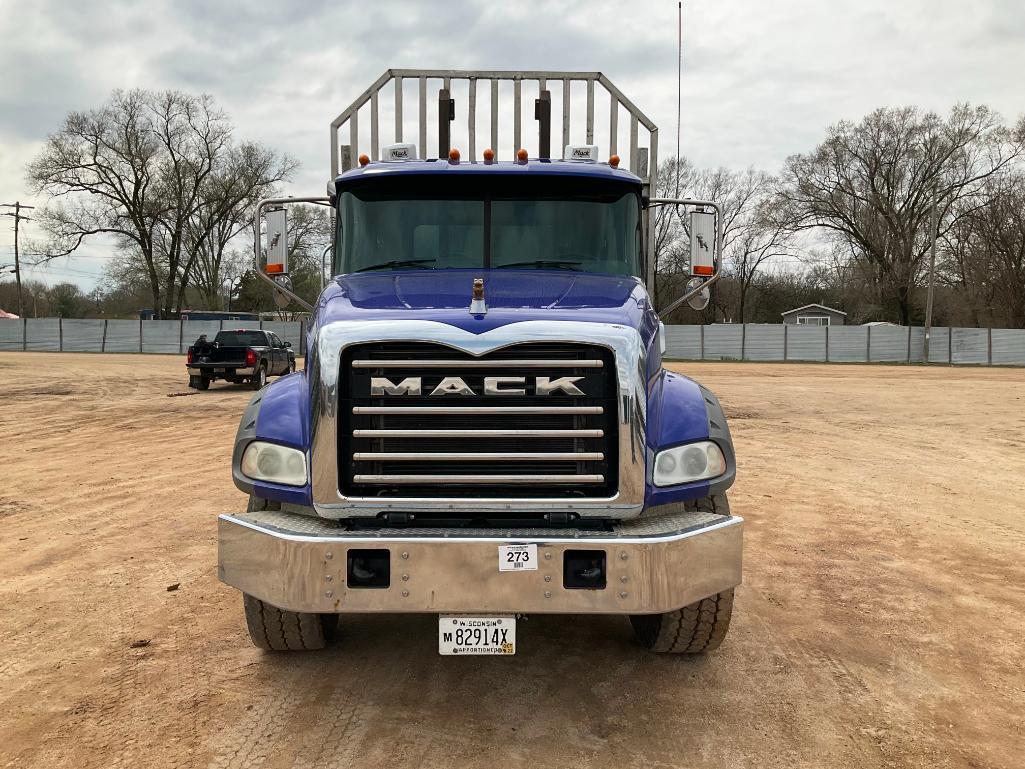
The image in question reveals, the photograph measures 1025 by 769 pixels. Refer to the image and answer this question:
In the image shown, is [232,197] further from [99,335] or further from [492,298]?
[492,298]

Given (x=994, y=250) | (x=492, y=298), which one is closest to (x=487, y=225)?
(x=492, y=298)

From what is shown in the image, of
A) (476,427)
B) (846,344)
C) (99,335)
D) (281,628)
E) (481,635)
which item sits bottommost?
(281,628)

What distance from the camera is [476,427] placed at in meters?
3.26

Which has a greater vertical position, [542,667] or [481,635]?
[481,635]

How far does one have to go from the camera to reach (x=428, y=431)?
3.20 m

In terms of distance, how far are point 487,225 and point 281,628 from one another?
7.98 feet

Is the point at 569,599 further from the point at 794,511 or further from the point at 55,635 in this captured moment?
the point at 794,511

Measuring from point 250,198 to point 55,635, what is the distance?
51.6 meters

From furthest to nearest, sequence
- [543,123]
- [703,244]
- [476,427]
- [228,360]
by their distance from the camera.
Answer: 1. [228,360]
2. [543,123]
3. [703,244]
4. [476,427]

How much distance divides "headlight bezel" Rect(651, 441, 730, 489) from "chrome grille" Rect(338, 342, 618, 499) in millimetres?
217

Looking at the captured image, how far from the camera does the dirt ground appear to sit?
10.2 feet

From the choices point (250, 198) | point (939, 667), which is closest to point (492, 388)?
point (939, 667)

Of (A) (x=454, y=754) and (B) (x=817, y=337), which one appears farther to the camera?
(B) (x=817, y=337)

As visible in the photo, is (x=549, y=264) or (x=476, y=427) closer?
(x=476, y=427)
